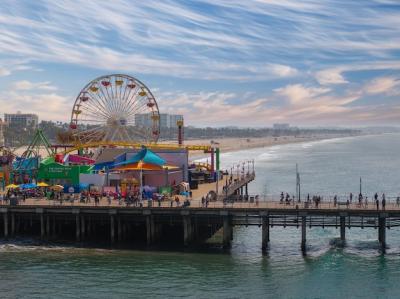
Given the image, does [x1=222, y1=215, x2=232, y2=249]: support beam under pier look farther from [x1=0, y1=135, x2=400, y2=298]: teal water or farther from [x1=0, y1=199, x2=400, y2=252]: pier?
[x1=0, y1=135, x2=400, y2=298]: teal water

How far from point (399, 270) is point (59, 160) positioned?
44.2 m

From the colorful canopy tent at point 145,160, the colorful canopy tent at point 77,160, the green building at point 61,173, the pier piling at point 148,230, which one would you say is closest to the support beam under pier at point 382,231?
the pier piling at point 148,230

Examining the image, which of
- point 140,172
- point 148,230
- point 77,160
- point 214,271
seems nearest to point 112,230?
point 148,230

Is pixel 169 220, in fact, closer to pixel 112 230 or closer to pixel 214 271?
pixel 112 230

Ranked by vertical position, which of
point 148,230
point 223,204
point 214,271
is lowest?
point 214,271

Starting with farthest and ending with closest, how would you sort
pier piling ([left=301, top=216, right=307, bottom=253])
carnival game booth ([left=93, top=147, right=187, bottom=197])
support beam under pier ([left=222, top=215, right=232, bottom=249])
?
carnival game booth ([left=93, top=147, right=187, bottom=197])
support beam under pier ([left=222, top=215, right=232, bottom=249])
pier piling ([left=301, top=216, right=307, bottom=253])

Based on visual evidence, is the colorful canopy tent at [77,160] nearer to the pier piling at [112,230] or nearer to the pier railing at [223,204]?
the pier railing at [223,204]

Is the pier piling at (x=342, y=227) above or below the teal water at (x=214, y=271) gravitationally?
above

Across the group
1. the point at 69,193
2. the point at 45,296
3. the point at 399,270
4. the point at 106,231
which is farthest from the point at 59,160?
the point at 399,270

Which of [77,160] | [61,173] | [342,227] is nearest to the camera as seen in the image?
[342,227]

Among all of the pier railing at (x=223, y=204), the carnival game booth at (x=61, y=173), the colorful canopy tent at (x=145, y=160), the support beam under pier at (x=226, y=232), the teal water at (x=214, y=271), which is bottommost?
the teal water at (x=214, y=271)

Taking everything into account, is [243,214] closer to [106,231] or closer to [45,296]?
[106,231]

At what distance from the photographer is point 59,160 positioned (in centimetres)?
7588

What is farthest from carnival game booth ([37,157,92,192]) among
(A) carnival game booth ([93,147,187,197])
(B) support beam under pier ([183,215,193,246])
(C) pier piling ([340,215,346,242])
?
(C) pier piling ([340,215,346,242])
